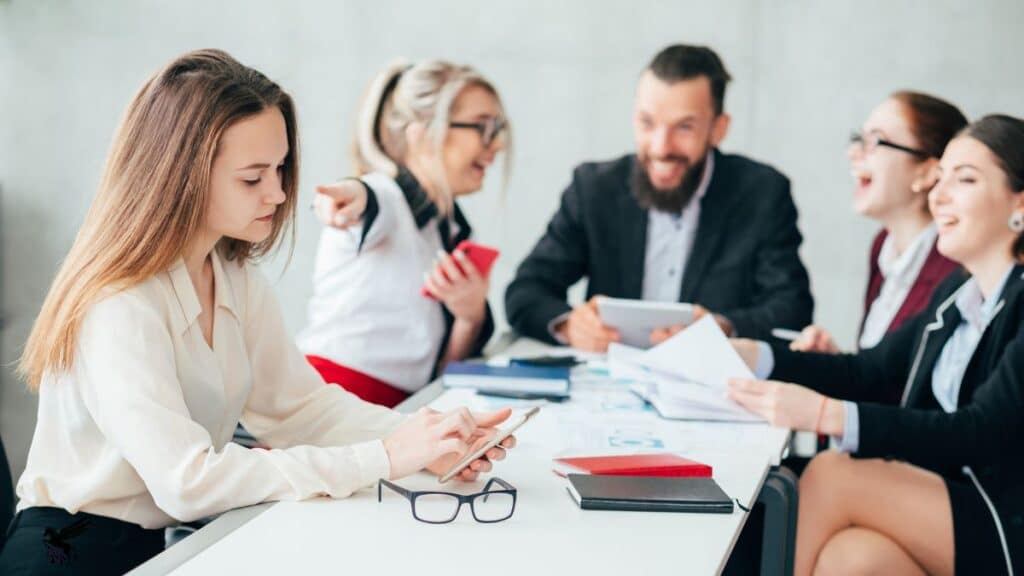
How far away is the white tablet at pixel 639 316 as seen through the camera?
9.35 feet

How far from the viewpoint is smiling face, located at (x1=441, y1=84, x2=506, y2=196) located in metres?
3.03

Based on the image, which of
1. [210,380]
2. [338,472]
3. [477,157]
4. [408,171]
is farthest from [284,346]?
[477,157]

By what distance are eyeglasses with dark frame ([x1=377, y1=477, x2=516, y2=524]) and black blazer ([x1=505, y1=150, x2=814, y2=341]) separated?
159 cm

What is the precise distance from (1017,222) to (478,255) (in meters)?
1.28

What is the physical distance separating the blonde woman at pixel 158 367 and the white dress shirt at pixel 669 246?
1.77 metres

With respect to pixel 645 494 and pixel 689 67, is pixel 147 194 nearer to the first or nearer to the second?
pixel 645 494

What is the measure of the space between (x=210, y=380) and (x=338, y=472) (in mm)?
321

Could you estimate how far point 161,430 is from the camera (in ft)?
5.05

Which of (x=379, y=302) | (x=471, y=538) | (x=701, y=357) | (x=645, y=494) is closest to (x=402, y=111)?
(x=379, y=302)

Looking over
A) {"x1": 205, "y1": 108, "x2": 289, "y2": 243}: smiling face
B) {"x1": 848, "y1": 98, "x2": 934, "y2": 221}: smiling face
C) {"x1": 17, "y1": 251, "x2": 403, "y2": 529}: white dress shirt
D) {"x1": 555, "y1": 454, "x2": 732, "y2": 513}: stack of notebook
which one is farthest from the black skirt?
{"x1": 205, "y1": 108, "x2": 289, "y2": 243}: smiling face

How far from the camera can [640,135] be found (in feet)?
11.5

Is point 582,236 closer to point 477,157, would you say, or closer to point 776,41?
point 477,157

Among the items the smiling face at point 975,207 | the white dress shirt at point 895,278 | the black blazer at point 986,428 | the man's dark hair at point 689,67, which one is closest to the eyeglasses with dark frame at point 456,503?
the black blazer at point 986,428

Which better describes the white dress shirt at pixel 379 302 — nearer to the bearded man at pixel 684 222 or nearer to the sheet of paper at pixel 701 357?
the bearded man at pixel 684 222
